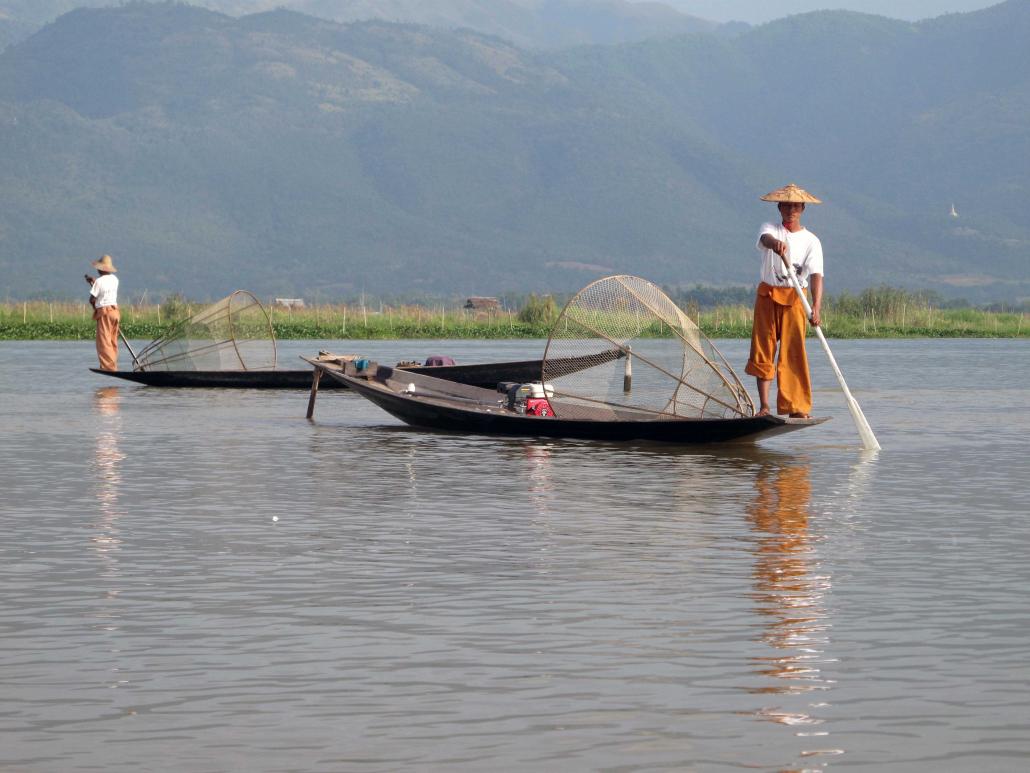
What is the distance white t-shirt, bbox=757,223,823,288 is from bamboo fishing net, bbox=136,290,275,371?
12974 mm

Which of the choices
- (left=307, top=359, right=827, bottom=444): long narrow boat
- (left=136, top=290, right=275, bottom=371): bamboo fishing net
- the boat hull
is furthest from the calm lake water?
(left=136, top=290, right=275, bottom=371): bamboo fishing net

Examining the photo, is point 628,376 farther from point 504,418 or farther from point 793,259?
point 793,259

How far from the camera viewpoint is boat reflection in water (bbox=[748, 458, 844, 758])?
7.19 m

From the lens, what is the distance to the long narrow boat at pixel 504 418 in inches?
682

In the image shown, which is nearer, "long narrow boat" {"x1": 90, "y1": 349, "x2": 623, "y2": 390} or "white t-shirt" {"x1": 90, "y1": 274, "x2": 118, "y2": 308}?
"long narrow boat" {"x1": 90, "y1": 349, "x2": 623, "y2": 390}

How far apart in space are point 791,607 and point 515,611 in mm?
1293

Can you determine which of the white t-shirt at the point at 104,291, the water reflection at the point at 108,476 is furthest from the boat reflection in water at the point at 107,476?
the white t-shirt at the point at 104,291

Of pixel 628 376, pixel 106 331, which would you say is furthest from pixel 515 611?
pixel 106 331

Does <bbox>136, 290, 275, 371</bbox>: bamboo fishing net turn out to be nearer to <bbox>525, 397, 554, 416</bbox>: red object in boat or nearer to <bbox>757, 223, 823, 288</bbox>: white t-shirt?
<bbox>525, 397, 554, 416</bbox>: red object in boat

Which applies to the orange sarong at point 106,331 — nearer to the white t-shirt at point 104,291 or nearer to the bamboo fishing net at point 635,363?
the white t-shirt at point 104,291

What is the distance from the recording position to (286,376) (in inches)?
1093

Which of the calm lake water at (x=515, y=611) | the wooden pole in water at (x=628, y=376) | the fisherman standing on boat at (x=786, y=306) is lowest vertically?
the calm lake water at (x=515, y=611)

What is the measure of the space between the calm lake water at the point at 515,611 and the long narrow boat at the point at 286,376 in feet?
16.9

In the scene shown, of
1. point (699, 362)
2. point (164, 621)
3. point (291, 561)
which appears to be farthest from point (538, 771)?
point (699, 362)
